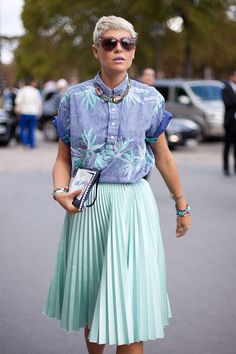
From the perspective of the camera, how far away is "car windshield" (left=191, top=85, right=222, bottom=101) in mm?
21766

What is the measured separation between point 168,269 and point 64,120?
3.15 meters

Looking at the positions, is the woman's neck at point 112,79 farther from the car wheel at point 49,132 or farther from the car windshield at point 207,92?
the car wheel at point 49,132

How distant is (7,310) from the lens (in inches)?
207

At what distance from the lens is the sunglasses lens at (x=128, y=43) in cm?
346

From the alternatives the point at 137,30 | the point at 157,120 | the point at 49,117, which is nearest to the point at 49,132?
the point at 49,117

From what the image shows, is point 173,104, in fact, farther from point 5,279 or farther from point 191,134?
point 5,279

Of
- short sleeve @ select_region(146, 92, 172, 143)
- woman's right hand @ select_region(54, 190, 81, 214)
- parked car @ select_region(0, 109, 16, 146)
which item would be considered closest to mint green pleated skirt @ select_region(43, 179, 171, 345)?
woman's right hand @ select_region(54, 190, 81, 214)

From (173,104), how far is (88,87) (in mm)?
18326

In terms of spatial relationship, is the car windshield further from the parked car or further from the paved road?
the paved road

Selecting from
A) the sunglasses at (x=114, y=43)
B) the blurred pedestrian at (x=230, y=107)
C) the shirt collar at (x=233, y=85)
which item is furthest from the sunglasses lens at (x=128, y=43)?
the shirt collar at (x=233, y=85)

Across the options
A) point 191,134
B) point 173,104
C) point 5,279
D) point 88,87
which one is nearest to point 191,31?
point 173,104

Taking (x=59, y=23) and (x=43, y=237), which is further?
(x=59, y=23)

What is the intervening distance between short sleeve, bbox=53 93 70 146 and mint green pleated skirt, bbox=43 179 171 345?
30 cm

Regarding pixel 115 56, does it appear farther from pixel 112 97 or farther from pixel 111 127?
pixel 111 127
